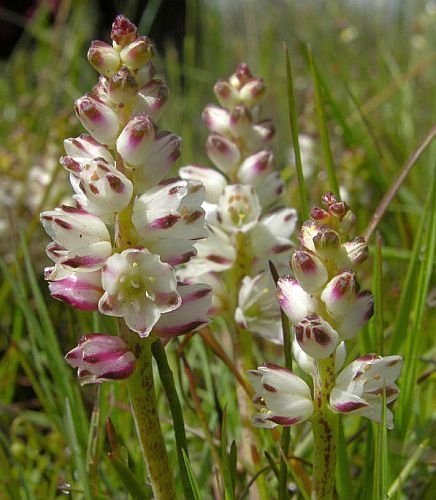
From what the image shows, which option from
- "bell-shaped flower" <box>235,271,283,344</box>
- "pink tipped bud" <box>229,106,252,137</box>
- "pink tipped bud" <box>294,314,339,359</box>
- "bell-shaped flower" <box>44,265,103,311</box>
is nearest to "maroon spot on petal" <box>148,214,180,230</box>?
"bell-shaped flower" <box>44,265,103,311</box>

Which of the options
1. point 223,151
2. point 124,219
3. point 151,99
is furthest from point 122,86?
point 223,151

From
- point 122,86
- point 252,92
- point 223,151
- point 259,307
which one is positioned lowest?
point 259,307

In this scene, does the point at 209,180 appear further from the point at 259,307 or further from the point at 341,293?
the point at 341,293

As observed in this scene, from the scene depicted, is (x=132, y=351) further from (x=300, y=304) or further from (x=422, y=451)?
(x=422, y=451)

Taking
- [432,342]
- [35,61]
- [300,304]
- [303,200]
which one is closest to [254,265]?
[303,200]

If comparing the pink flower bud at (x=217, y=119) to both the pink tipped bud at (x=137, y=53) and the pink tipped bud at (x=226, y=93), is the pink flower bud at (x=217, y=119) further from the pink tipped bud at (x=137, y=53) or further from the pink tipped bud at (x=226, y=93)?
the pink tipped bud at (x=137, y=53)

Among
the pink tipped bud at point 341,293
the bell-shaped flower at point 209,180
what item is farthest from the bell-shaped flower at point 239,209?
the pink tipped bud at point 341,293

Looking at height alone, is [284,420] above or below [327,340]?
below
